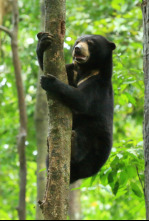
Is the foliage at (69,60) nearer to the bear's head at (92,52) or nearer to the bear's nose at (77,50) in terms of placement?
the bear's head at (92,52)

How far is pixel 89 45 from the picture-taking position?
4867 mm

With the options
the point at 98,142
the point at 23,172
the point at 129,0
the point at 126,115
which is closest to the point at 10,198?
the point at 126,115

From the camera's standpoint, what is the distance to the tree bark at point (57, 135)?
9.67 feet

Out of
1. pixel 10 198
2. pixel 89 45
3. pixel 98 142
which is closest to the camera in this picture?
pixel 98 142

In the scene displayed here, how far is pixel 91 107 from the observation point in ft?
14.2

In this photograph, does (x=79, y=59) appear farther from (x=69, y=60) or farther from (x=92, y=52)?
(x=69, y=60)

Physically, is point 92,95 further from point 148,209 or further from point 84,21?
point 84,21

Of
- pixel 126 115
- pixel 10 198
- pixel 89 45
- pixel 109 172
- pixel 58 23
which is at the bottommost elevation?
pixel 10 198

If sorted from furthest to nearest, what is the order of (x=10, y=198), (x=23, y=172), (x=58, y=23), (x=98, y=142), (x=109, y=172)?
(x=10, y=198)
(x=23, y=172)
(x=98, y=142)
(x=109, y=172)
(x=58, y=23)

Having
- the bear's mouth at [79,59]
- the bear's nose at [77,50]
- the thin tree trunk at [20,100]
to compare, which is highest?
the bear's nose at [77,50]

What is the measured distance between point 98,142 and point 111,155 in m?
0.27

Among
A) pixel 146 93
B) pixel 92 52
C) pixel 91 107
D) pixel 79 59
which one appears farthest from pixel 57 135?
pixel 92 52

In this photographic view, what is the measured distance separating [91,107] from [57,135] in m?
1.31

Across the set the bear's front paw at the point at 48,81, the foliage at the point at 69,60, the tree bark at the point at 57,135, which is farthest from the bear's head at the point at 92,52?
the tree bark at the point at 57,135
